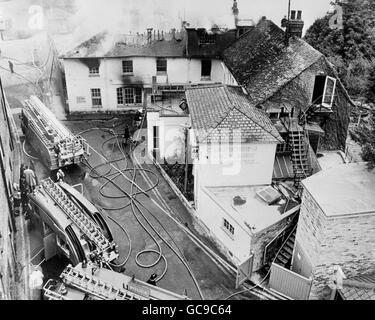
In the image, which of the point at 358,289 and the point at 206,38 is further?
the point at 206,38

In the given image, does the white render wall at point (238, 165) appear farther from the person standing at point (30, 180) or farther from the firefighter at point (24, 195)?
the firefighter at point (24, 195)

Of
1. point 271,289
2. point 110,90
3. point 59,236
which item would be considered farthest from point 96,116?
point 271,289

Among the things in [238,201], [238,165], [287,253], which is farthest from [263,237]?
[238,165]

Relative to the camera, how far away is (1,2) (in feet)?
198

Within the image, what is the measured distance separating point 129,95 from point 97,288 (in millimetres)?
21445

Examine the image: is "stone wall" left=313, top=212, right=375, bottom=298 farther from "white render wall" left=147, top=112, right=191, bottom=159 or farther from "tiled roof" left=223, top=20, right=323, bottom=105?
"white render wall" left=147, top=112, right=191, bottom=159

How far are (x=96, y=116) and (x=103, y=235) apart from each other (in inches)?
676

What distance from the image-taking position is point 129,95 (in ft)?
122

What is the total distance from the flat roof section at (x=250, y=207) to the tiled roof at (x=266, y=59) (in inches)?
245

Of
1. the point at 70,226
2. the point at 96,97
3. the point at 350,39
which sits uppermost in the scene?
the point at 350,39

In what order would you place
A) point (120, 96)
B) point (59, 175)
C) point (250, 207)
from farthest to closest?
1. point (120, 96)
2. point (59, 175)
3. point (250, 207)

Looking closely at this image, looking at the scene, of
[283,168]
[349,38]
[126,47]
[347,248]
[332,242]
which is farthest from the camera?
[349,38]

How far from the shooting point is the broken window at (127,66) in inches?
1402

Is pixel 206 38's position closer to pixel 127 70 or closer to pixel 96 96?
pixel 127 70
